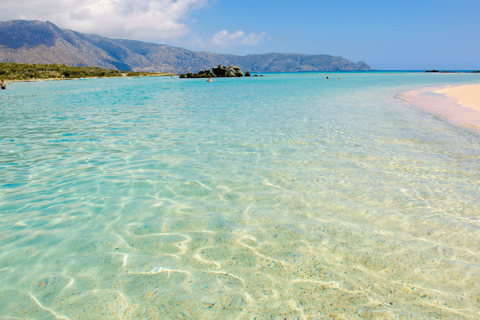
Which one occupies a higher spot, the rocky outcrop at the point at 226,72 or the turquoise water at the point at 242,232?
the rocky outcrop at the point at 226,72

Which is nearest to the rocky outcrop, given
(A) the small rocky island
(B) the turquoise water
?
(A) the small rocky island

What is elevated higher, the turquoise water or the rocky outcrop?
the rocky outcrop

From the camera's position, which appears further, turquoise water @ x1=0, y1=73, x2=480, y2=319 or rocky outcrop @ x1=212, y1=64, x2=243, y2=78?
rocky outcrop @ x1=212, y1=64, x2=243, y2=78

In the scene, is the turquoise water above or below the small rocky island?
below

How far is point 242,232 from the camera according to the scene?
3.85 metres

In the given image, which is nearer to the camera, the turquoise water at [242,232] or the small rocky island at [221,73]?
the turquoise water at [242,232]

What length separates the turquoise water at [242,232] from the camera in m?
2.65

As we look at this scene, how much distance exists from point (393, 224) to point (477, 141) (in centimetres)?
718

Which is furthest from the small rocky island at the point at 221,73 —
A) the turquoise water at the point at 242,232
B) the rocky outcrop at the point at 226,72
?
the turquoise water at the point at 242,232

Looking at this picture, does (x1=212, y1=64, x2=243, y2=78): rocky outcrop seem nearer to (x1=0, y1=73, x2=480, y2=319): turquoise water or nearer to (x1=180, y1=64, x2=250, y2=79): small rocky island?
(x1=180, y1=64, x2=250, y2=79): small rocky island

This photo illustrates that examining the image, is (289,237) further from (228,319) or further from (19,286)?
(19,286)

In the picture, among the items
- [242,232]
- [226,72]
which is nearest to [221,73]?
[226,72]

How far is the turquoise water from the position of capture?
2.65 metres

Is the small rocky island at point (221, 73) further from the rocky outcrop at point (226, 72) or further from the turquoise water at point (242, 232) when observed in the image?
the turquoise water at point (242, 232)
